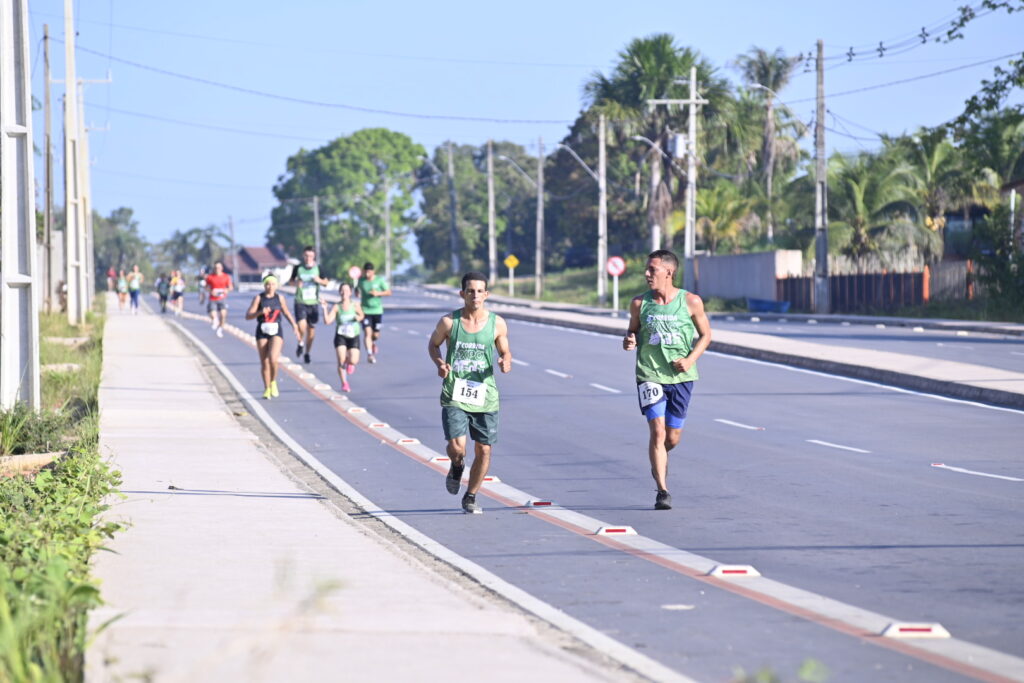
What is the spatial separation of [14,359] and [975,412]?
36.3 ft

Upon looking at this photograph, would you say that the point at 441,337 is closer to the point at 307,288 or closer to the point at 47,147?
the point at 307,288

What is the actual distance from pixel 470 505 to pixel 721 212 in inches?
2230

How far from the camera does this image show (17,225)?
53.6ft

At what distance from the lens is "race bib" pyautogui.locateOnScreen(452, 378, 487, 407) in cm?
1112

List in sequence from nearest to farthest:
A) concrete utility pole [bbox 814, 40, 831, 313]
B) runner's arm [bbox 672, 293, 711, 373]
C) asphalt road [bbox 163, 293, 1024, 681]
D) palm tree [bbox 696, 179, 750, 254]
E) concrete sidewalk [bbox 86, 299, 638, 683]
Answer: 1. concrete sidewalk [bbox 86, 299, 638, 683]
2. asphalt road [bbox 163, 293, 1024, 681]
3. runner's arm [bbox 672, 293, 711, 373]
4. concrete utility pole [bbox 814, 40, 831, 313]
5. palm tree [bbox 696, 179, 750, 254]

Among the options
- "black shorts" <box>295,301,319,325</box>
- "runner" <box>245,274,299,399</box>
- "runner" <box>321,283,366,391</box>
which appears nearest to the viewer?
"runner" <box>245,274,299,399</box>

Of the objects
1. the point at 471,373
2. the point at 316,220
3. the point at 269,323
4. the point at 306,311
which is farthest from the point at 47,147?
the point at 316,220

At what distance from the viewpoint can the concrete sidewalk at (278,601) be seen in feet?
19.6

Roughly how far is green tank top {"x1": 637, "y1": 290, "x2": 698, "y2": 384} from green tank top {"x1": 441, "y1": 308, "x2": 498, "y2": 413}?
114 centimetres

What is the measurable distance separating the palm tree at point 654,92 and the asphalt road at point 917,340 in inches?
1026

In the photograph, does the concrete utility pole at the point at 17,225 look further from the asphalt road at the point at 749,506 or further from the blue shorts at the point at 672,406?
the blue shorts at the point at 672,406

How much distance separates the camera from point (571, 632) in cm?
720

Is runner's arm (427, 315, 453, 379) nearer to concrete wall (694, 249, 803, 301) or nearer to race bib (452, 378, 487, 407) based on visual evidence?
race bib (452, 378, 487, 407)

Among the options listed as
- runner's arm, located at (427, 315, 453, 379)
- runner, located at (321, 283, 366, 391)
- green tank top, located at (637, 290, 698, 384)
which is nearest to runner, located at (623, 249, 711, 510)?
green tank top, located at (637, 290, 698, 384)
